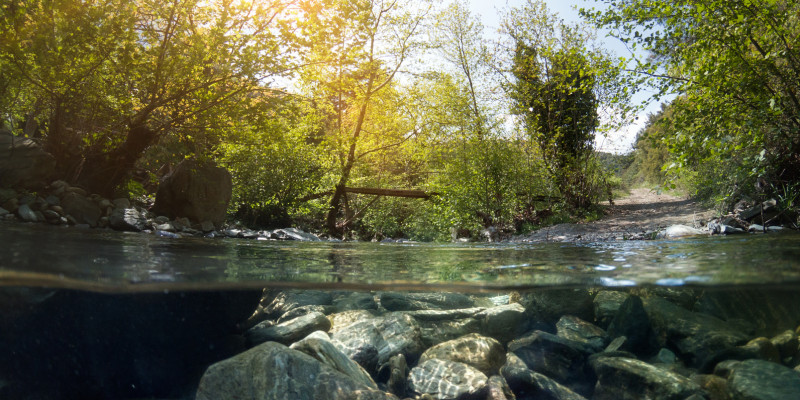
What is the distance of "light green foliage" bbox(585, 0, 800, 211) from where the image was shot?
757cm

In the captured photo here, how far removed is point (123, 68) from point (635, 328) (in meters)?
9.64

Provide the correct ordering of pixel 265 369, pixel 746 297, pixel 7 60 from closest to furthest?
1. pixel 265 369
2. pixel 746 297
3. pixel 7 60

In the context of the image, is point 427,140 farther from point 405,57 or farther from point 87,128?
point 87,128

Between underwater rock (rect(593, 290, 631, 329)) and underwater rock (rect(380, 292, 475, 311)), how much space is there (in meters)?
1.54

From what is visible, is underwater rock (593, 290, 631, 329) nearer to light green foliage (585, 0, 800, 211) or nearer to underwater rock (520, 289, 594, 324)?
underwater rock (520, 289, 594, 324)

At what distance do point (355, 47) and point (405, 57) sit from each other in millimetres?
3627

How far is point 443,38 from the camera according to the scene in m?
17.0

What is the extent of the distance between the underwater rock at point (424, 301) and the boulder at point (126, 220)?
5862mm

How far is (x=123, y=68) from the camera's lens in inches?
340

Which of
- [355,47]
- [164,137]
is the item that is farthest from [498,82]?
[164,137]

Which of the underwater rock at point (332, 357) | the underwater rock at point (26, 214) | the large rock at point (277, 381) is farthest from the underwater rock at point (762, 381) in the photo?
the underwater rock at point (26, 214)

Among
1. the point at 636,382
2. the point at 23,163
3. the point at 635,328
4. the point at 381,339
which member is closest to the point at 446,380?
the point at 381,339

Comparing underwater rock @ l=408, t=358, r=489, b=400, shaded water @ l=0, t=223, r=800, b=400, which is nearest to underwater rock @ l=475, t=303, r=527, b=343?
shaded water @ l=0, t=223, r=800, b=400

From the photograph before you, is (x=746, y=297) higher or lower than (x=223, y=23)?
lower
